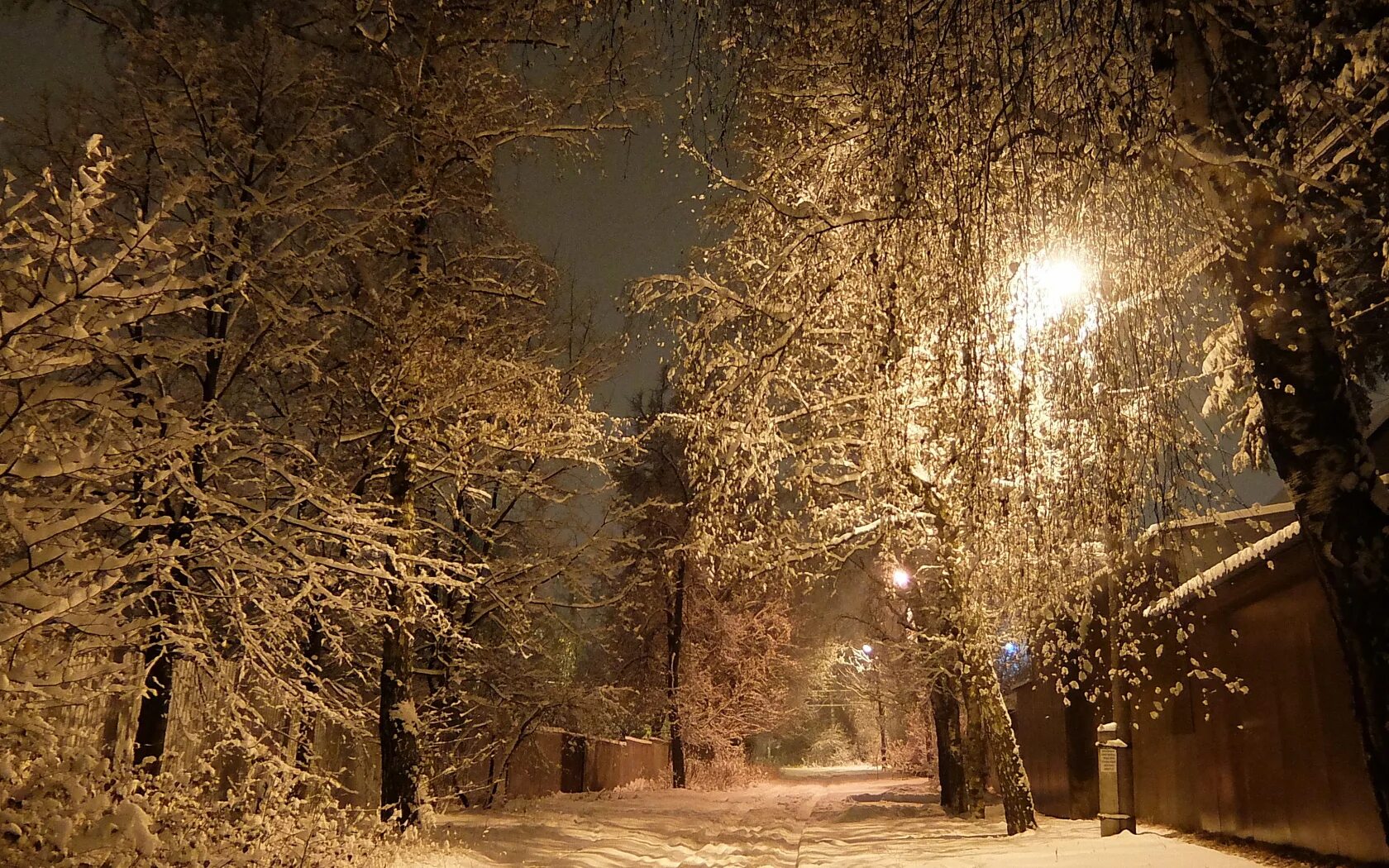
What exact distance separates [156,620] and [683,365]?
485 centimetres

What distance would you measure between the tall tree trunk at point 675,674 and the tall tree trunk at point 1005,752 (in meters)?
16.1

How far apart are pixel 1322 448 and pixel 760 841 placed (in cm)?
1085

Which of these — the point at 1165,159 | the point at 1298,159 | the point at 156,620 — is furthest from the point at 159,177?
the point at 1298,159

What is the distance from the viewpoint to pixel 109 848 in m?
4.94

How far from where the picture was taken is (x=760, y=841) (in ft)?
44.4

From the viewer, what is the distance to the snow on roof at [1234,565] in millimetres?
7559

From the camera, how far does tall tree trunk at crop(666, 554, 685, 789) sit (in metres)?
27.1

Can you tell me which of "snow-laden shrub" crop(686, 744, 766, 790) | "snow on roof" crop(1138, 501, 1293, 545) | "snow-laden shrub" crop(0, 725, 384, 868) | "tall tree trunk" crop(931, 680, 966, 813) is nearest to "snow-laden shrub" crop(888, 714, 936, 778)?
"snow-laden shrub" crop(686, 744, 766, 790)

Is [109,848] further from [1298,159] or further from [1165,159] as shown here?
[1298,159]

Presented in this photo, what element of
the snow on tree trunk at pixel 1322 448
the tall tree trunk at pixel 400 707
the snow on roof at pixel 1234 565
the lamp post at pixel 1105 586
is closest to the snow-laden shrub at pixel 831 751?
the lamp post at pixel 1105 586

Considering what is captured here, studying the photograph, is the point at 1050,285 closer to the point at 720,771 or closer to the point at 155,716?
the point at 155,716

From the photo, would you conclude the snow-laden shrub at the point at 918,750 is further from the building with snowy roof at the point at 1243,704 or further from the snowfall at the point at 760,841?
the building with snowy roof at the point at 1243,704

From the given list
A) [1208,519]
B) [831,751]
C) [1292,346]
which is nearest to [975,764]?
[1208,519]

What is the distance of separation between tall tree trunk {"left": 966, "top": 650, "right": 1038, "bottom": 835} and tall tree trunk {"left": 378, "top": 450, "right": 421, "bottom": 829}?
644 centimetres
